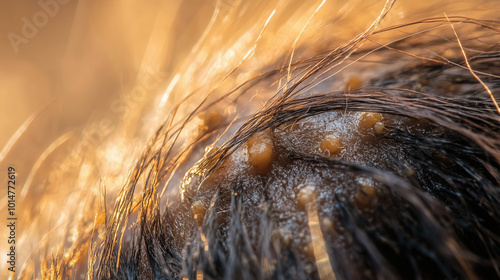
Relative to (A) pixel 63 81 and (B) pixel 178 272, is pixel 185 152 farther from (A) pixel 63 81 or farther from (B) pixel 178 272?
(A) pixel 63 81

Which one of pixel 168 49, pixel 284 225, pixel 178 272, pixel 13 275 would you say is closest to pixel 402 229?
pixel 284 225

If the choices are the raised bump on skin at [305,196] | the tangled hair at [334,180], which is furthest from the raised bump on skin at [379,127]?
the raised bump on skin at [305,196]

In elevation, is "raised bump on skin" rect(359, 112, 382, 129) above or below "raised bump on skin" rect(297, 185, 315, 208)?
above

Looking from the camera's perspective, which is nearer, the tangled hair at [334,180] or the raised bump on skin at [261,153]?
the tangled hair at [334,180]

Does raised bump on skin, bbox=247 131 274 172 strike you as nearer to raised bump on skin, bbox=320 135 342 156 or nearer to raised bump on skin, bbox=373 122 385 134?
raised bump on skin, bbox=320 135 342 156

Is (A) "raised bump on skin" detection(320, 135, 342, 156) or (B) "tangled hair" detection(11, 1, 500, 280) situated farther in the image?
(A) "raised bump on skin" detection(320, 135, 342, 156)

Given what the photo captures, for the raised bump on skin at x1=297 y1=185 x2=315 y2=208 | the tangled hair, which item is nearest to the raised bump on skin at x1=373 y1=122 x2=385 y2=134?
the tangled hair

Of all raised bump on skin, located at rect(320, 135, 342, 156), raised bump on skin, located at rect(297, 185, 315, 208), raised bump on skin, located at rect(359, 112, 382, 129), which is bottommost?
raised bump on skin, located at rect(297, 185, 315, 208)

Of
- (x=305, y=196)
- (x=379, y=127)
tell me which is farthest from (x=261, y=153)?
(x=379, y=127)

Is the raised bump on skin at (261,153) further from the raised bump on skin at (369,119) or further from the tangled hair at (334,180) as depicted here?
the raised bump on skin at (369,119)
